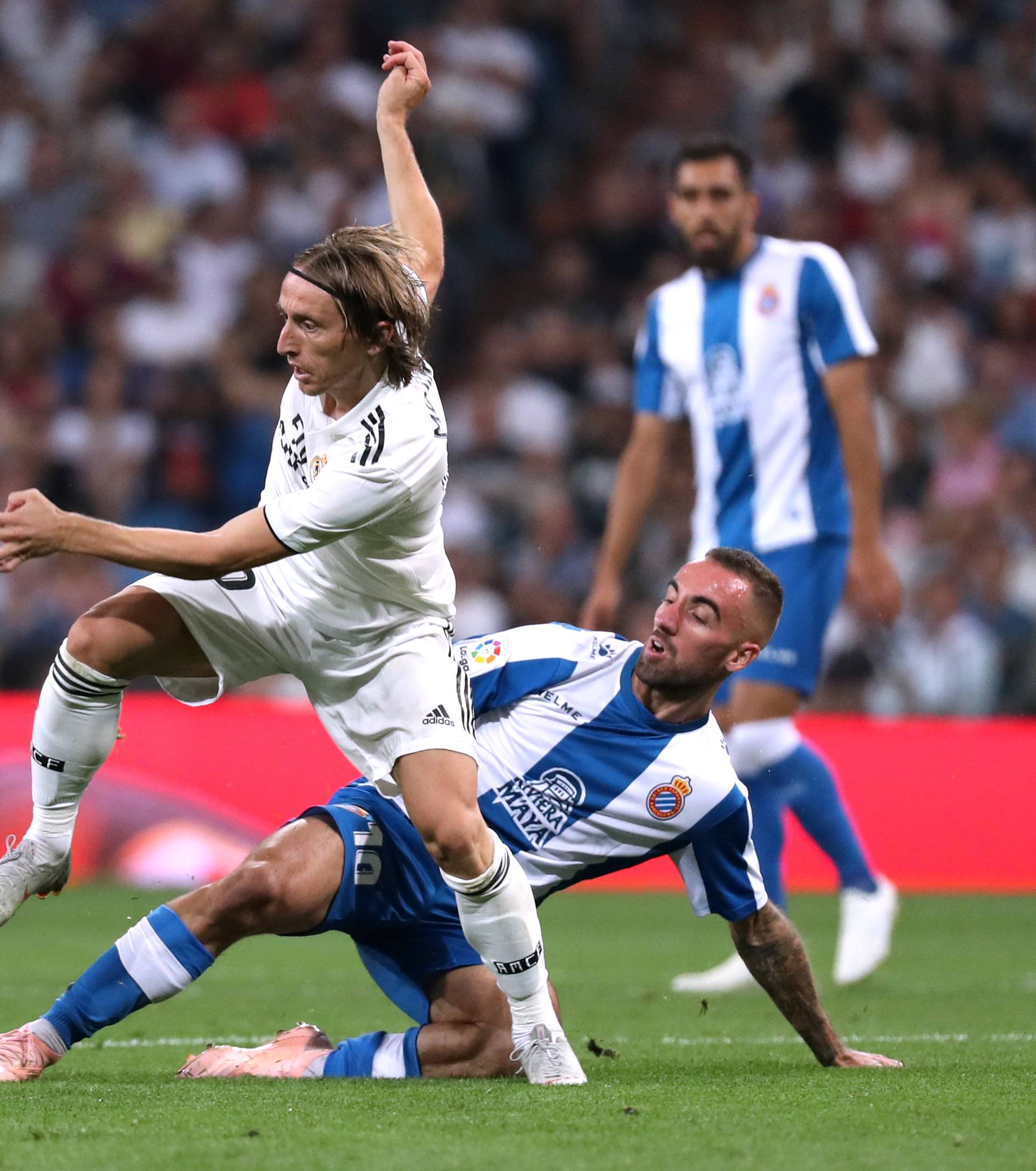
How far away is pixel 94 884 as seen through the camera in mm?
9328

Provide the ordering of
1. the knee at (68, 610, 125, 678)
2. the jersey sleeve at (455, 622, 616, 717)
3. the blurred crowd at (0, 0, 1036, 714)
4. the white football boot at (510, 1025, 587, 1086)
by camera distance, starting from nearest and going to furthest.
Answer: the white football boot at (510, 1025, 587, 1086) → the knee at (68, 610, 125, 678) → the jersey sleeve at (455, 622, 616, 717) → the blurred crowd at (0, 0, 1036, 714)

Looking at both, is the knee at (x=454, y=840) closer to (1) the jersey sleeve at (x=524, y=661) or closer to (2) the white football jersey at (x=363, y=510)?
(2) the white football jersey at (x=363, y=510)

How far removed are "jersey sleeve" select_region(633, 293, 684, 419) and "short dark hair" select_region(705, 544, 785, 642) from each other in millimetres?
2396

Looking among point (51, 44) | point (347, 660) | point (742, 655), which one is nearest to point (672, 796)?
point (742, 655)

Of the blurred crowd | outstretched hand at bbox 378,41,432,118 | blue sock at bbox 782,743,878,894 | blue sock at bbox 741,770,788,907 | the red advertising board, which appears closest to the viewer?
outstretched hand at bbox 378,41,432,118

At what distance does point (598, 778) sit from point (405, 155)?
1.79 m

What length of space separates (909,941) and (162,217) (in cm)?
757

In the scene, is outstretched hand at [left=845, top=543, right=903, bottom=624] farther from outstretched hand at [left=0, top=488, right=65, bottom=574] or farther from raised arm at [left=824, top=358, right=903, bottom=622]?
outstretched hand at [left=0, top=488, right=65, bottom=574]

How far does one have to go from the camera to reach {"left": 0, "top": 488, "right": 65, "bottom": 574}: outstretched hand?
3.83 meters

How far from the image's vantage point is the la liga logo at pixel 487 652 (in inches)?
192

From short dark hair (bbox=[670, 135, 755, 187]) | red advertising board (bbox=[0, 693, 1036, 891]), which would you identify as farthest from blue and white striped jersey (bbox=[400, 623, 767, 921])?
red advertising board (bbox=[0, 693, 1036, 891])

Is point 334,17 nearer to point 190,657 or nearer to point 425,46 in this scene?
point 425,46

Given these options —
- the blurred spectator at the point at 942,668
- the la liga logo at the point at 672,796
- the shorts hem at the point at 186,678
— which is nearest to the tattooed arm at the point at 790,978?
the la liga logo at the point at 672,796

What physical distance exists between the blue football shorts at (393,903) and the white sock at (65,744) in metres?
0.53
